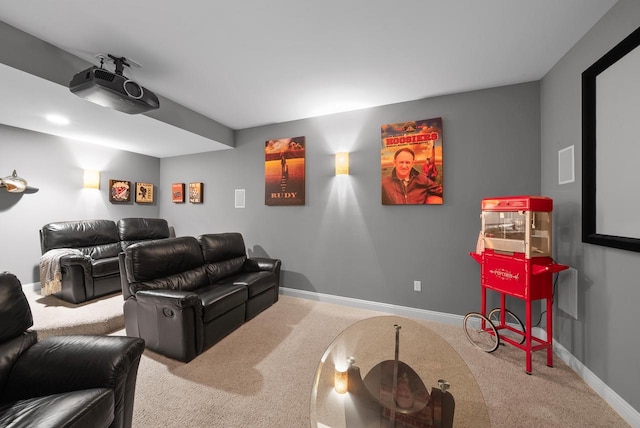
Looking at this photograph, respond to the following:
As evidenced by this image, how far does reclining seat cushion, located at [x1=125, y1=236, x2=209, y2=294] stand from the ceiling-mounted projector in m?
1.41

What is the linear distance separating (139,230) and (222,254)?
2336 millimetres

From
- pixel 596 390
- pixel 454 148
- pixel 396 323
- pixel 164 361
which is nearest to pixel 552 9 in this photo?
pixel 454 148

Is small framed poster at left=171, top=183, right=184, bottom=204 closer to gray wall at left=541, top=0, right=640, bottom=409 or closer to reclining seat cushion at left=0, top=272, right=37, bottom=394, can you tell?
reclining seat cushion at left=0, top=272, right=37, bottom=394

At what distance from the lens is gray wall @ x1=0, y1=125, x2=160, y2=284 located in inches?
136

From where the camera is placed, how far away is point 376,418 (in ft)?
3.70

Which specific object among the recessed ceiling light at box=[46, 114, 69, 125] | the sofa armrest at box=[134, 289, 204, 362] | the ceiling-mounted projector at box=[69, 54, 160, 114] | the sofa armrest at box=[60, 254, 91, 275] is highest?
the recessed ceiling light at box=[46, 114, 69, 125]

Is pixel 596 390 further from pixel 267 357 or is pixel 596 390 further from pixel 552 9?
pixel 552 9

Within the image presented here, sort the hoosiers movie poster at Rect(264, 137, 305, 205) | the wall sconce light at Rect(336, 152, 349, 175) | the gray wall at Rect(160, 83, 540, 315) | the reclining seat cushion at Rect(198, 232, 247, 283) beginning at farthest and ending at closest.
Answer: the hoosiers movie poster at Rect(264, 137, 305, 205) → the wall sconce light at Rect(336, 152, 349, 175) → the reclining seat cushion at Rect(198, 232, 247, 283) → the gray wall at Rect(160, 83, 540, 315)

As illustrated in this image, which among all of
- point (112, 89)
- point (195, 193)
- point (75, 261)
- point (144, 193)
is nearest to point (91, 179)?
point (144, 193)

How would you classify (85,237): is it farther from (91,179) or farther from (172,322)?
(172,322)

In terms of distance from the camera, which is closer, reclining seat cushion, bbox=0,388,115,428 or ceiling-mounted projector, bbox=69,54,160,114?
reclining seat cushion, bbox=0,388,115,428

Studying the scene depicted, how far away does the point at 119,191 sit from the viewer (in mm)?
4676

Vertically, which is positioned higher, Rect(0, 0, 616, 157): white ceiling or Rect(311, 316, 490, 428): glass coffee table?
Rect(0, 0, 616, 157): white ceiling

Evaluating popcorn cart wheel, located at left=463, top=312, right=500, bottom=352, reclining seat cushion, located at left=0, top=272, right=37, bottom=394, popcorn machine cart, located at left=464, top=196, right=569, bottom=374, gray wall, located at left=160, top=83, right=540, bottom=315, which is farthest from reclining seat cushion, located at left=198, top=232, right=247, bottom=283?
popcorn machine cart, located at left=464, top=196, right=569, bottom=374
